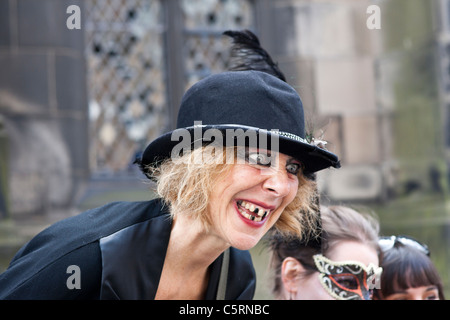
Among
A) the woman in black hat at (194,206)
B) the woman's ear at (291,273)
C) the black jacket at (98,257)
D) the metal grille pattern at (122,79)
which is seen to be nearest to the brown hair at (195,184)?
the woman in black hat at (194,206)

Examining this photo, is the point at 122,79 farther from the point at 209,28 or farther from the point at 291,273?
the point at 291,273

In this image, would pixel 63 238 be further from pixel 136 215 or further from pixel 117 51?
pixel 117 51

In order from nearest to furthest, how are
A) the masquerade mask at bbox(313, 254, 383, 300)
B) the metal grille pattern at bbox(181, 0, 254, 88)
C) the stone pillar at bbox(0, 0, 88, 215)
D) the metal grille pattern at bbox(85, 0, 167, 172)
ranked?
the masquerade mask at bbox(313, 254, 383, 300)
the stone pillar at bbox(0, 0, 88, 215)
the metal grille pattern at bbox(85, 0, 167, 172)
the metal grille pattern at bbox(181, 0, 254, 88)

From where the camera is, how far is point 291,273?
280 cm

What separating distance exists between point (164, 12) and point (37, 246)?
10.8ft

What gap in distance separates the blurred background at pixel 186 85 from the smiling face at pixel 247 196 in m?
2.49

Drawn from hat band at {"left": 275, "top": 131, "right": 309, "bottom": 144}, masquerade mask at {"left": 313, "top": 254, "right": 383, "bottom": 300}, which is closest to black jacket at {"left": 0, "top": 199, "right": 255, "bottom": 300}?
hat band at {"left": 275, "top": 131, "right": 309, "bottom": 144}

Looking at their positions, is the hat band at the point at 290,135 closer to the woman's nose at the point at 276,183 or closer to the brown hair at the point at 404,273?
the woman's nose at the point at 276,183

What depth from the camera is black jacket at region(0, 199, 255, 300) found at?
2141mm

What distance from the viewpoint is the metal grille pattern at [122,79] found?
505 cm

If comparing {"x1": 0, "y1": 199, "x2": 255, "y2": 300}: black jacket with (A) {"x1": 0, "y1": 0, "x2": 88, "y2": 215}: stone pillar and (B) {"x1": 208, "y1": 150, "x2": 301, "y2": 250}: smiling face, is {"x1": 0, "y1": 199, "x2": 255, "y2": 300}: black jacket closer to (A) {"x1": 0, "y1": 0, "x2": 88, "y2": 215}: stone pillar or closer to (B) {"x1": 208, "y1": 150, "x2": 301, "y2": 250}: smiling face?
(B) {"x1": 208, "y1": 150, "x2": 301, "y2": 250}: smiling face

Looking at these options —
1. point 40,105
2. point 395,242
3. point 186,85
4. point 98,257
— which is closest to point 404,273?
point 395,242

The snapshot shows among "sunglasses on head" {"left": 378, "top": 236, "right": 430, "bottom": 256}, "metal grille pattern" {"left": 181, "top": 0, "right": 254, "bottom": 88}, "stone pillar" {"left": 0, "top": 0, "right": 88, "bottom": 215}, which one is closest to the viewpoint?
"sunglasses on head" {"left": 378, "top": 236, "right": 430, "bottom": 256}

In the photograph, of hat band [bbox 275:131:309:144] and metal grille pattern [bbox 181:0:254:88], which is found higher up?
metal grille pattern [bbox 181:0:254:88]
